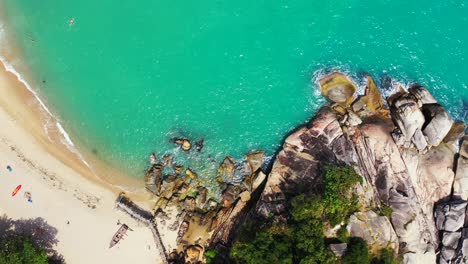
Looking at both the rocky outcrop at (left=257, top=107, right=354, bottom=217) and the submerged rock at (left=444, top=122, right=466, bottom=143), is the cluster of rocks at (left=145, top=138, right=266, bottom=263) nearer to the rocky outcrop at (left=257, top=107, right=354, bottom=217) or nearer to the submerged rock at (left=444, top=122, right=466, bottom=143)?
the rocky outcrop at (left=257, top=107, right=354, bottom=217)

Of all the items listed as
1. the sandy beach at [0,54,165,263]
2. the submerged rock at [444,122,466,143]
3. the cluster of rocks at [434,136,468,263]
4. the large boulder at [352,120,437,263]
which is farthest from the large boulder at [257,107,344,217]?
the sandy beach at [0,54,165,263]

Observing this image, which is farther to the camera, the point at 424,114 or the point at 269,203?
the point at 424,114

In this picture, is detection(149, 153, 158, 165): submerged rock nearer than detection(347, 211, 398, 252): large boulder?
No

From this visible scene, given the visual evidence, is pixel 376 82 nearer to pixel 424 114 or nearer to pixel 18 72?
pixel 424 114

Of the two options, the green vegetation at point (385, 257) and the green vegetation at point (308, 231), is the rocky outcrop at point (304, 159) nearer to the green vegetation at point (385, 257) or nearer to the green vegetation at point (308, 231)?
the green vegetation at point (308, 231)

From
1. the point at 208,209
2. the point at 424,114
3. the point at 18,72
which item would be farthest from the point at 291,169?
the point at 18,72

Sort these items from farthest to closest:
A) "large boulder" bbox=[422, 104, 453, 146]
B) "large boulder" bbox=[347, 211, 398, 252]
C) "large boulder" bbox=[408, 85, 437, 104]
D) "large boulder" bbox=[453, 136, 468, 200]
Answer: "large boulder" bbox=[408, 85, 437, 104] → "large boulder" bbox=[422, 104, 453, 146] → "large boulder" bbox=[453, 136, 468, 200] → "large boulder" bbox=[347, 211, 398, 252]

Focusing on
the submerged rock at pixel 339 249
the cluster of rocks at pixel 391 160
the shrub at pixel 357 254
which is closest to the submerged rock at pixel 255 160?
the cluster of rocks at pixel 391 160
